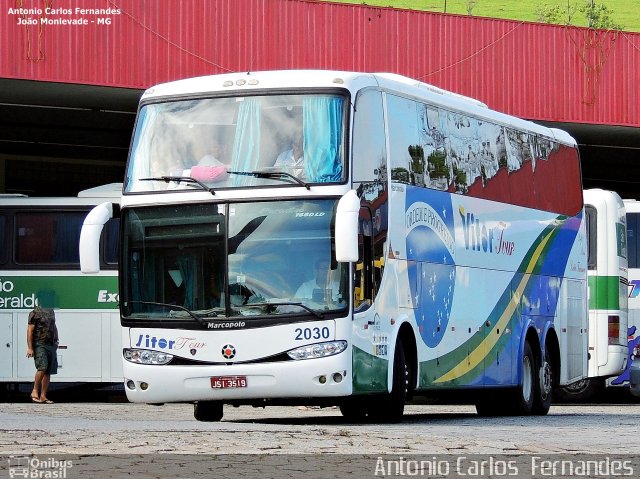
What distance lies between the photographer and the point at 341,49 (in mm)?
31875

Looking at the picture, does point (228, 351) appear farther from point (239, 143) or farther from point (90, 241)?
point (239, 143)

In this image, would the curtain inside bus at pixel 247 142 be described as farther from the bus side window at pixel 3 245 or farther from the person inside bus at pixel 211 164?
the bus side window at pixel 3 245

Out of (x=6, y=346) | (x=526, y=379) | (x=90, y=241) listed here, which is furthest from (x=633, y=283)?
(x=90, y=241)

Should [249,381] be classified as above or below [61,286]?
below

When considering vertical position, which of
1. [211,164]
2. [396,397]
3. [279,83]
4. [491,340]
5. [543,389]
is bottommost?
[543,389]

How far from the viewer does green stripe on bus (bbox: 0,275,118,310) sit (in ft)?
89.7

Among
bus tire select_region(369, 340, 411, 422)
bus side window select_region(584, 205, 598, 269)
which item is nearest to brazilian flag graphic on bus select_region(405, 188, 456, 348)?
bus tire select_region(369, 340, 411, 422)

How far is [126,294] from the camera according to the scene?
1730cm

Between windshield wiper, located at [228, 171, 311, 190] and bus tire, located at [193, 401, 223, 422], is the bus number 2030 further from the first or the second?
bus tire, located at [193, 401, 223, 422]

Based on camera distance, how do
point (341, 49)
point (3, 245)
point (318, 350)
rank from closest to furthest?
1. point (318, 350)
2. point (3, 245)
3. point (341, 49)

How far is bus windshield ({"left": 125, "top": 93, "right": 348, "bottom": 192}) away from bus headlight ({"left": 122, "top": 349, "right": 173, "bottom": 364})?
174 centimetres

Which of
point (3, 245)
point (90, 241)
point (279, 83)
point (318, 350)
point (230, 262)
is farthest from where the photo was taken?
point (3, 245)

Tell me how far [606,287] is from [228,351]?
1297cm

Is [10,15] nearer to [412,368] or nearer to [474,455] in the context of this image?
[412,368]
